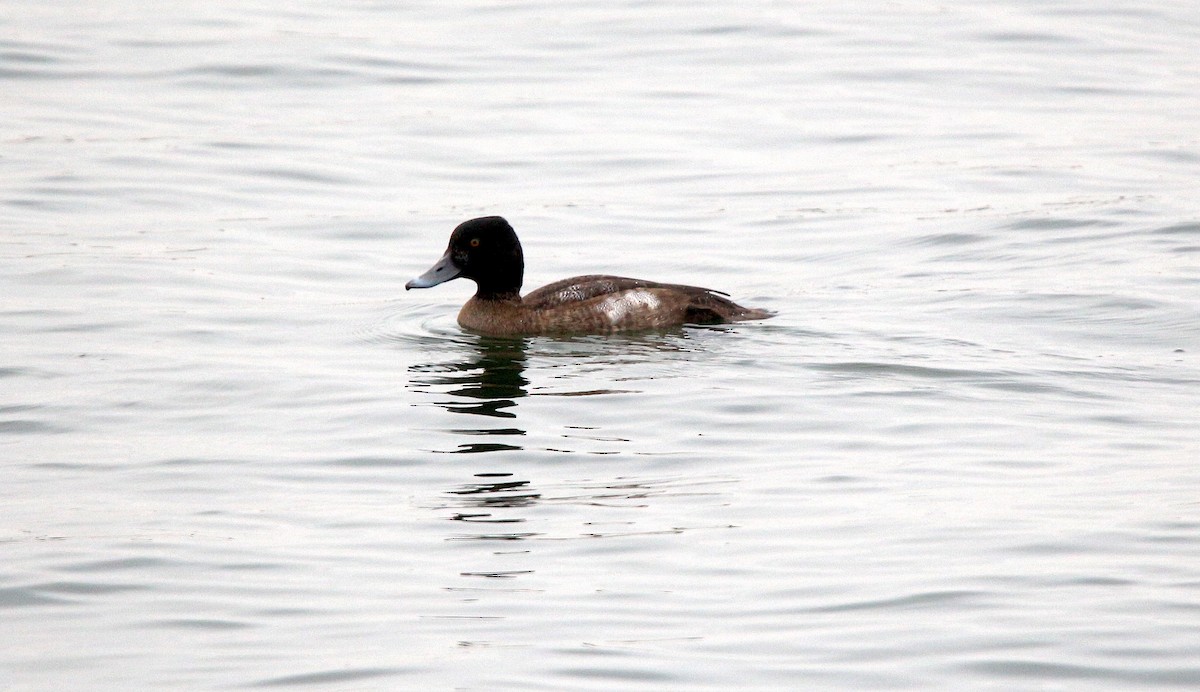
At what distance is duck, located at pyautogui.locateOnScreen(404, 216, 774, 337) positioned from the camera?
1205 centimetres

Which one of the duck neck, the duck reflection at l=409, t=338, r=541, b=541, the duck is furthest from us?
the duck neck

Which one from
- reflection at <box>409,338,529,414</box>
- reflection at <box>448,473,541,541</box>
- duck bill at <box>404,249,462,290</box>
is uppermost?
duck bill at <box>404,249,462,290</box>

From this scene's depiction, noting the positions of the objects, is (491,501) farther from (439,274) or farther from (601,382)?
(439,274)

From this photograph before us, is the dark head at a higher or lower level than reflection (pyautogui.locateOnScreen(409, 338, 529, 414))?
higher

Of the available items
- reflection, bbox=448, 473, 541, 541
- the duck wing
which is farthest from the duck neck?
reflection, bbox=448, 473, 541, 541

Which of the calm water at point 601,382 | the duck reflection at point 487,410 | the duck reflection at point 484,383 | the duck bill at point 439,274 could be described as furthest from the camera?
the duck bill at point 439,274

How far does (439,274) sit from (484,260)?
0.35 meters

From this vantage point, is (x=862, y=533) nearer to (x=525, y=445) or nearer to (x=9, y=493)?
(x=525, y=445)

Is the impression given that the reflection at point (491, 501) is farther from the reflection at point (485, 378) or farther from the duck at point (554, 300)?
the duck at point (554, 300)

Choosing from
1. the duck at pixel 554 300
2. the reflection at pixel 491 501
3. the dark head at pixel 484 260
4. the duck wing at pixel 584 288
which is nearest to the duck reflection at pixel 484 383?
the duck at pixel 554 300

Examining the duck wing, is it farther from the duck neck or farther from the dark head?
the dark head

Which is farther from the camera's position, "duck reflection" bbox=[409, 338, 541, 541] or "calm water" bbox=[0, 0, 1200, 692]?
"duck reflection" bbox=[409, 338, 541, 541]

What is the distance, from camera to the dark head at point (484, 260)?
495 inches

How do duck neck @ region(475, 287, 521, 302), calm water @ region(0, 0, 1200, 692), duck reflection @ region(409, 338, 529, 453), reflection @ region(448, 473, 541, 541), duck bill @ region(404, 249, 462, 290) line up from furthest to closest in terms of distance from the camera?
duck bill @ region(404, 249, 462, 290)
duck neck @ region(475, 287, 521, 302)
duck reflection @ region(409, 338, 529, 453)
reflection @ region(448, 473, 541, 541)
calm water @ region(0, 0, 1200, 692)
